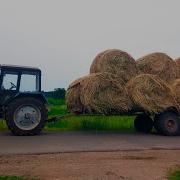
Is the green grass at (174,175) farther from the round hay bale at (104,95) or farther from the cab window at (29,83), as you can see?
the cab window at (29,83)

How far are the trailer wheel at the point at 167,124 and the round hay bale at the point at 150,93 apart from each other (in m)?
0.37

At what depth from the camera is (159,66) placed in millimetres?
14867

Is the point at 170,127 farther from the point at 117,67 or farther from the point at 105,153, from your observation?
the point at 105,153

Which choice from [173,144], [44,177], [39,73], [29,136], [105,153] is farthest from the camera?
[39,73]

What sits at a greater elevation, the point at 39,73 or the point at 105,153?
the point at 39,73

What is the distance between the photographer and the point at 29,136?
40.8ft

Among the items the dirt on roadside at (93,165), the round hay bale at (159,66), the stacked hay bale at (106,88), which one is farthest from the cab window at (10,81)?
the dirt on roadside at (93,165)

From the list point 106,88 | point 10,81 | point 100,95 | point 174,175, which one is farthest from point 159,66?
point 174,175

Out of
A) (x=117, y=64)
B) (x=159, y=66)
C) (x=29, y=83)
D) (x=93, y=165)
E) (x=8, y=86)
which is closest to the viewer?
(x=93, y=165)

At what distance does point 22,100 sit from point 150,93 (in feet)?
11.9

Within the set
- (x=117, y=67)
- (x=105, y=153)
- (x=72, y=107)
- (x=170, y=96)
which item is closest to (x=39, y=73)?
(x=72, y=107)

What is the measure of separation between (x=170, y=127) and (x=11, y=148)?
5756 millimetres

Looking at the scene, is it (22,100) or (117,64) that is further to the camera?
(117,64)

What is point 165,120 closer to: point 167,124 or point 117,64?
point 167,124
